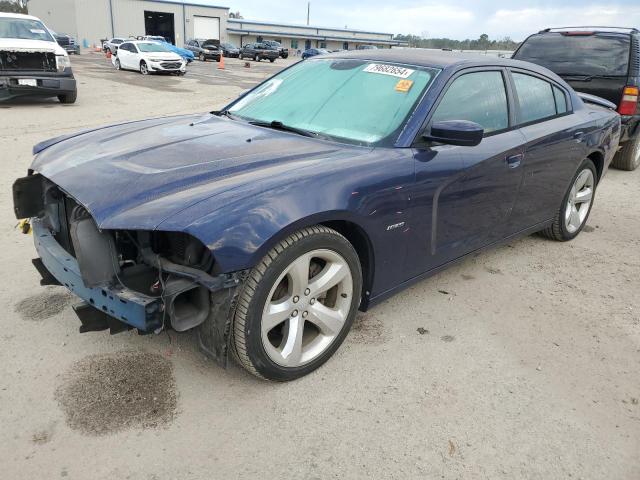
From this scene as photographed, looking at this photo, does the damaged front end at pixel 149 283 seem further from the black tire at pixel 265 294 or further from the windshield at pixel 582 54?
the windshield at pixel 582 54

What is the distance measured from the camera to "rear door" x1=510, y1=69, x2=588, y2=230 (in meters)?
3.76

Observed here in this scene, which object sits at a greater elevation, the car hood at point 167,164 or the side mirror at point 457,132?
the side mirror at point 457,132

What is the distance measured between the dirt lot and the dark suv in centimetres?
412

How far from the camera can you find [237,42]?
6969 cm

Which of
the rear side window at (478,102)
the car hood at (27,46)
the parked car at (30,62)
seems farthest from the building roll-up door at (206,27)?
the rear side window at (478,102)

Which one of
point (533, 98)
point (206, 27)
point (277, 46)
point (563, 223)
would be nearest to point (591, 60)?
point (563, 223)

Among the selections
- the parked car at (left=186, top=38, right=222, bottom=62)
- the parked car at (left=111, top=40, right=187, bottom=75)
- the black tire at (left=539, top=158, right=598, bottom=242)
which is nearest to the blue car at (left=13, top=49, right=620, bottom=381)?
the black tire at (left=539, top=158, right=598, bottom=242)

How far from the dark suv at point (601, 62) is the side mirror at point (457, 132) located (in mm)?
5207

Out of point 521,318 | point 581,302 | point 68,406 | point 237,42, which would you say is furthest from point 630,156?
point 237,42

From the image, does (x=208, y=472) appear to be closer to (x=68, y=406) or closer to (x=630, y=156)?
(x=68, y=406)

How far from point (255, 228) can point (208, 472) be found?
3.30 ft

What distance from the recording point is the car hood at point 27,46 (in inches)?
397

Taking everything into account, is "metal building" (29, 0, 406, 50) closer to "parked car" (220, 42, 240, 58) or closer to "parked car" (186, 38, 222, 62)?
"parked car" (220, 42, 240, 58)

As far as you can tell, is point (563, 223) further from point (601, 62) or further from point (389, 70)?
point (601, 62)
